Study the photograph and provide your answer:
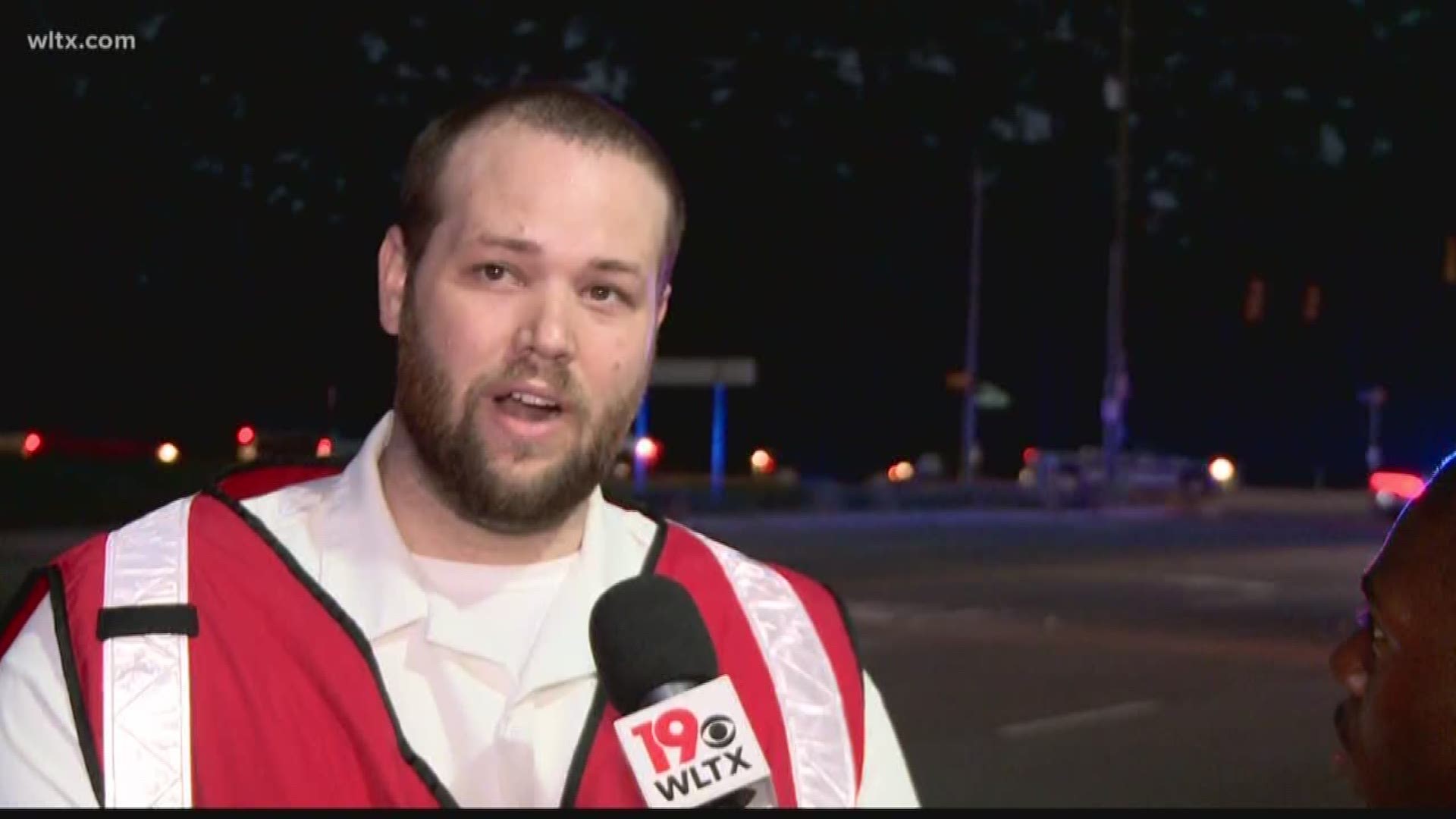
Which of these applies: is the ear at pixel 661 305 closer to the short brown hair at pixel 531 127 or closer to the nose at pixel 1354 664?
the short brown hair at pixel 531 127

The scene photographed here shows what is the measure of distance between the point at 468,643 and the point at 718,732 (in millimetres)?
495

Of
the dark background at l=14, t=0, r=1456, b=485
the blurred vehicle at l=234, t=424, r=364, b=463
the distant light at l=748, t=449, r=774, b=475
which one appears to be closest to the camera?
the dark background at l=14, t=0, r=1456, b=485

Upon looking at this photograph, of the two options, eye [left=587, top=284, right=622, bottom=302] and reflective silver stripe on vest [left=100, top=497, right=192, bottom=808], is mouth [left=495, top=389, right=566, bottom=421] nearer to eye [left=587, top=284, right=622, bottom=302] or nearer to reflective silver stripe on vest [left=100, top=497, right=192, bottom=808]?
eye [left=587, top=284, right=622, bottom=302]

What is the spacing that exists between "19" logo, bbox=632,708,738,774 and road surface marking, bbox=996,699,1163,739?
8768mm

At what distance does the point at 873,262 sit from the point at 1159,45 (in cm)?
1326

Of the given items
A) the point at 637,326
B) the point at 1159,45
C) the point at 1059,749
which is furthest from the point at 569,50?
the point at 637,326

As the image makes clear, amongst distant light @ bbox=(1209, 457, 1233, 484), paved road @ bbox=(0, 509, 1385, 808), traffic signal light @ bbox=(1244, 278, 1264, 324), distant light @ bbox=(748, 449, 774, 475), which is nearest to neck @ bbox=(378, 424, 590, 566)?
paved road @ bbox=(0, 509, 1385, 808)

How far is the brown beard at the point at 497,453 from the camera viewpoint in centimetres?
208

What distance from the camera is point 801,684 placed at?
2.07 metres

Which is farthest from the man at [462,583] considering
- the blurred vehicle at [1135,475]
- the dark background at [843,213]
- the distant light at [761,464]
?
the blurred vehicle at [1135,475]

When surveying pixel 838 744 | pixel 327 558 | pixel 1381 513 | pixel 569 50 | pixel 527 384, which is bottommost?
pixel 1381 513

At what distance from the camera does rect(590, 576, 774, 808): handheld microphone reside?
64.9 inches

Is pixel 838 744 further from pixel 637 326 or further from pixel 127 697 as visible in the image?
pixel 127 697

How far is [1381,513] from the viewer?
3966cm
